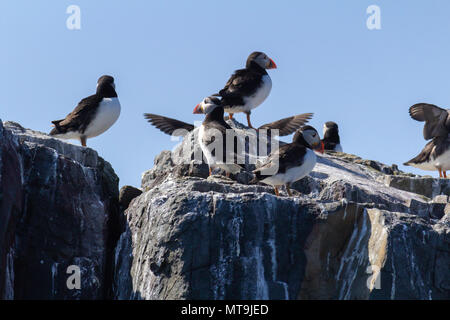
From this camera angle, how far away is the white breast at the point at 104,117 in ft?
42.6

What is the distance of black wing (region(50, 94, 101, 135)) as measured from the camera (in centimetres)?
1295

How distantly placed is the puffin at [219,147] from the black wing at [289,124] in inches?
90.2

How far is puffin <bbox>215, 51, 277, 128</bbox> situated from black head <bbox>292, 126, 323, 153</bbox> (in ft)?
9.57

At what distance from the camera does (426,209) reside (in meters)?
11.0

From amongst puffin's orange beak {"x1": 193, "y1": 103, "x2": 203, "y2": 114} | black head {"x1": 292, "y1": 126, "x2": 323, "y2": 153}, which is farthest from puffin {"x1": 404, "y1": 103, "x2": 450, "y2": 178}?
puffin's orange beak {"x1": 193, "y1": 103, "x2": 203, "y2": 114}

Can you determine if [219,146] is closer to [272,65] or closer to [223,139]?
[223,139]

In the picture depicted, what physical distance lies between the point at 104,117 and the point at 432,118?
20.0ft

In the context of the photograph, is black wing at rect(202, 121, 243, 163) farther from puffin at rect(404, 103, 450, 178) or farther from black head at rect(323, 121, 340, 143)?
black head at rect(323, 121, 340, 143)

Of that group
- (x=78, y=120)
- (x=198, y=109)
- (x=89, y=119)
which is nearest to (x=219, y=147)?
(x=198, y=109)

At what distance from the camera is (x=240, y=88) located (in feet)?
47.0
